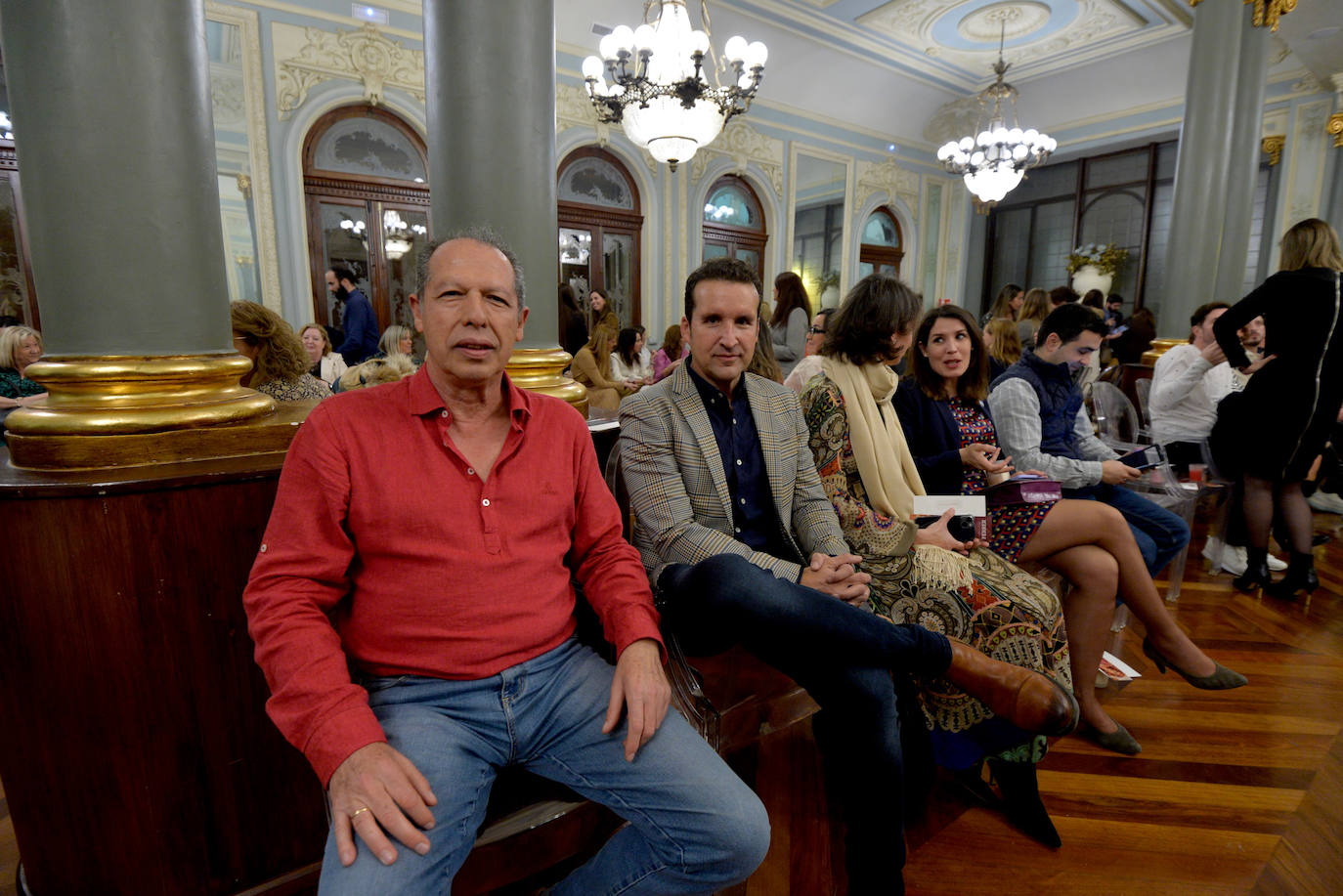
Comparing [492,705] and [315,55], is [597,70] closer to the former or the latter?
[315,55]

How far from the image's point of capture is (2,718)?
1158mm

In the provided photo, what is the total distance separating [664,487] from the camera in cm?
150

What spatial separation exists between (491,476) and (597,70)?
5.20 meters

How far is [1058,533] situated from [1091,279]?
8.97m

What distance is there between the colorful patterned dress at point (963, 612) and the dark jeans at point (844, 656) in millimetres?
230

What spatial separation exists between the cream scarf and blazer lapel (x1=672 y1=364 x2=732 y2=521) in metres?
0.50

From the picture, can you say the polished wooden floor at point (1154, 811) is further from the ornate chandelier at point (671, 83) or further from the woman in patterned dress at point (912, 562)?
the ornate chandelier at point (671, 83)

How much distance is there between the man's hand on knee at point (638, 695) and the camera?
105cm

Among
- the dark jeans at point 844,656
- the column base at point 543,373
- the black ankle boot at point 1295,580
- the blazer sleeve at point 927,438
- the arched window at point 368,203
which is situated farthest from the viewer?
the arched window at point 368,203

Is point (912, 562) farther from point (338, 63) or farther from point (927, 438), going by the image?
point (338, 63)

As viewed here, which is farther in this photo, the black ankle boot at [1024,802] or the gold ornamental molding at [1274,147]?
the gold ornamental molding at [1274,147]

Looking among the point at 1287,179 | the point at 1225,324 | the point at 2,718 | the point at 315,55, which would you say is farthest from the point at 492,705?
the point at 1287,179

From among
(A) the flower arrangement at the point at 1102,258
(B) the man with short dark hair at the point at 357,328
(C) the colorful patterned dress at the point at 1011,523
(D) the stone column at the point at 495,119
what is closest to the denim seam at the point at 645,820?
(D) the stone column at the point at 495,119

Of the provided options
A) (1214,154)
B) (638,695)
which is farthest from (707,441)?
(1214,154)
